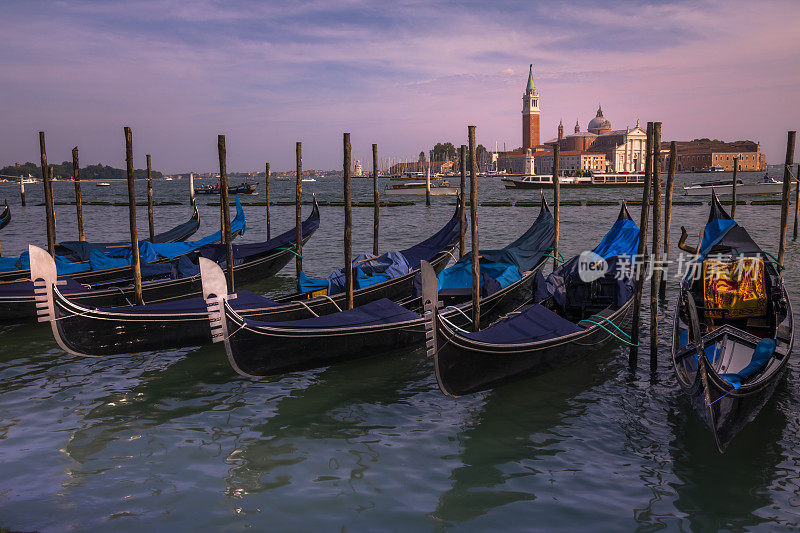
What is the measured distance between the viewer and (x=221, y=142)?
9.84 meters

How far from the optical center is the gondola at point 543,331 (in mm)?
5703

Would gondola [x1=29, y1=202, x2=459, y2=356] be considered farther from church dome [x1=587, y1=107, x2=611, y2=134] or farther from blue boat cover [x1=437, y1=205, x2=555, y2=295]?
church dome [x1=587, y1=107, x2=611, y2=134]

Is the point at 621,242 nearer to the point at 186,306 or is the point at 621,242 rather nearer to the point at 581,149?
the point at 186,306

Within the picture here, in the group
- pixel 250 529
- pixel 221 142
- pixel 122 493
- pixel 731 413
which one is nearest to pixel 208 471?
pixel 122 493

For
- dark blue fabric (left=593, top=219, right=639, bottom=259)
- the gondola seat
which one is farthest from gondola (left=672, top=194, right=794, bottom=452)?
dark blue fabric (left=593, top=219, right=639, bottom=259)

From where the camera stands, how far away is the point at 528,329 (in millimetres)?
6680

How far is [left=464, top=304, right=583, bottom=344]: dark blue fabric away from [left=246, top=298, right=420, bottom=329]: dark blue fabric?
1303mm

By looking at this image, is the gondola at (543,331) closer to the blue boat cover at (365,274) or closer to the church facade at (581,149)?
the blue boat cover at (365,274)

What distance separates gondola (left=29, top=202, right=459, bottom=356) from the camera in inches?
263

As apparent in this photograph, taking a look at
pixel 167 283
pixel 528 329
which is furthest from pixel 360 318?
pixel 167 283

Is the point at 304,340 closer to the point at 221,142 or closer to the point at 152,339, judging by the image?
the point at 152,339

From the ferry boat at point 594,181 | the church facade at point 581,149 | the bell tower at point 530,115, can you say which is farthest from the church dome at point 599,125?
the ferry boat at point 594,181

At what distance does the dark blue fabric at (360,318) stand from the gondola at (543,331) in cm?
62

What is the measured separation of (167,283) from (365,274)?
3470 mm
